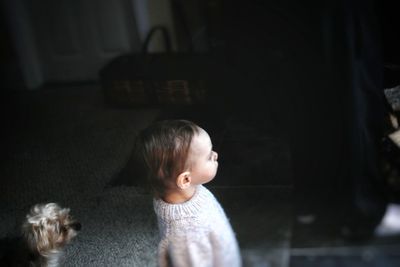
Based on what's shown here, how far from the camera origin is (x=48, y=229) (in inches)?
51.3

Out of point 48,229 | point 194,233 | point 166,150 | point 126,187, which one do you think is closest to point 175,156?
point 166,150

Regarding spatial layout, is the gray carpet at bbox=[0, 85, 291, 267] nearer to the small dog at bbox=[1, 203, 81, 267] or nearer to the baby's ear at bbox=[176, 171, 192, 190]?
the small dog at bbox=[1, 203, 81, 267]

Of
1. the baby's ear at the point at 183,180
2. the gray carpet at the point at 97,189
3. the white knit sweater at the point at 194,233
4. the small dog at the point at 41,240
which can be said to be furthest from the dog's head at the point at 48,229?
the baby's ear at the point at 183,180

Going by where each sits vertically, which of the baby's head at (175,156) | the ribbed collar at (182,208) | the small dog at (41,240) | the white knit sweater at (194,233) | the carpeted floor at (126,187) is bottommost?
the carpeted floor at (126,187)

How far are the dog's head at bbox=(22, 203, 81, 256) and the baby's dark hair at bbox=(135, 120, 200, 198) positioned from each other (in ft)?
1.41

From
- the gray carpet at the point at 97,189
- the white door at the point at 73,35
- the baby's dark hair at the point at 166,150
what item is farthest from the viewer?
the white door at the point at 73,35

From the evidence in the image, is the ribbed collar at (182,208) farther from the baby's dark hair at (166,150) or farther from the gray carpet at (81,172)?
the gray carpet at (81,172)

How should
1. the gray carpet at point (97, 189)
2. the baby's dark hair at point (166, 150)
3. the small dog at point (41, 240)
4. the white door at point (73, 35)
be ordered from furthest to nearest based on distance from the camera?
the white door at point (73, 35) < the gray carpet at point (97, 189) < the small dog at point (41, 240) < the baby's dark hair at point (166, 150)

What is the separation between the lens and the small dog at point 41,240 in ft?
4.13

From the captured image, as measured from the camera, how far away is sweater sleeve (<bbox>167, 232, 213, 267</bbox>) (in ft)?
3.44

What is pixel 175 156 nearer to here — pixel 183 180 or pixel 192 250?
pixel 183 180

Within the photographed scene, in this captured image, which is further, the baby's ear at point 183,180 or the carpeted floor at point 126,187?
the carpeted floor at point 126,187

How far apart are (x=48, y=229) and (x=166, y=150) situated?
50 centimetres

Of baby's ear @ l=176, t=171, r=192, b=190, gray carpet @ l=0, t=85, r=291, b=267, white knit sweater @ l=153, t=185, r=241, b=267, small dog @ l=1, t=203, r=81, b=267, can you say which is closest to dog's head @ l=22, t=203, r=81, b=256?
small dog @ l=1, t=203, r=81, b=267
